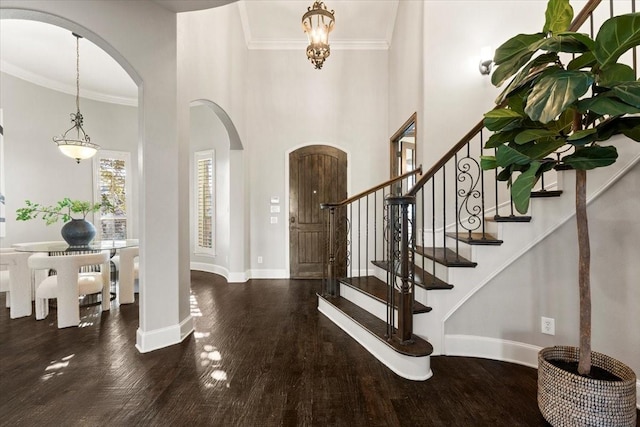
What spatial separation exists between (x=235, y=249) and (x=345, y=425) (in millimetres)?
3712

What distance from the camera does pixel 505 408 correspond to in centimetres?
175

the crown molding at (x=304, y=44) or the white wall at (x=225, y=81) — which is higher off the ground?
the crown molding at (x=304, y=44)

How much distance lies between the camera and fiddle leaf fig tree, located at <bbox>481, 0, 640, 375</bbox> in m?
1.22

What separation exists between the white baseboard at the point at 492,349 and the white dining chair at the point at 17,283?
4.62 m

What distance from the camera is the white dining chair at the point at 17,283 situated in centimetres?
320

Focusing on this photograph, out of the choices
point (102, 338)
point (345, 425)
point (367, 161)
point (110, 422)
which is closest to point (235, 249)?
point (102, 338)

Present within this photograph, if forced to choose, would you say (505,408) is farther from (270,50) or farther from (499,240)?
(270,50)

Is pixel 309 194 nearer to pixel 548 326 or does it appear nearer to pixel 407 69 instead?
pixel 407 69

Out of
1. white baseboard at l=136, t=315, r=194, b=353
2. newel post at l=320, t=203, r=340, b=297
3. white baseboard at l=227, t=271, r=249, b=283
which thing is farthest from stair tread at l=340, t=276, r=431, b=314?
white baseboard at l=227, t=271, r=249, b=283

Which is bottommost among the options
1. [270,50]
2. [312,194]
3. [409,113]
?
[312,194]

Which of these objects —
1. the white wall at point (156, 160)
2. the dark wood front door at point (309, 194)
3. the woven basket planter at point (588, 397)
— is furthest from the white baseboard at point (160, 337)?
the woven basket planter at point (588, 397)

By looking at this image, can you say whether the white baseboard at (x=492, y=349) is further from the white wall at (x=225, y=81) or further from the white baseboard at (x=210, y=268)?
the white baseboard at (x=210, y=268)

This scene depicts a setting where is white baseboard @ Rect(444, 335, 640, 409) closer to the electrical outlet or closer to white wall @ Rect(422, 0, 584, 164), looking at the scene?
the electrical outlet

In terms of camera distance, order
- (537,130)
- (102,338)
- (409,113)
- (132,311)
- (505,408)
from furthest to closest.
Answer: (409,113) < (132,311) < (102,338) < (505,408) < (537,130)
